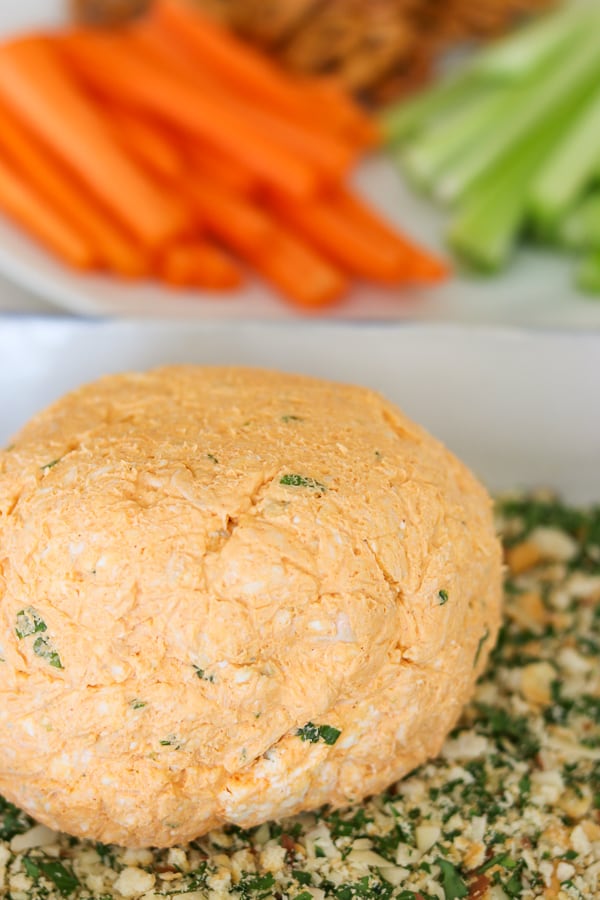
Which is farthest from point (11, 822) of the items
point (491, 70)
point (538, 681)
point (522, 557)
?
point (491, 70)

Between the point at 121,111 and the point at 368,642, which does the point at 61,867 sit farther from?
the point at 121,111

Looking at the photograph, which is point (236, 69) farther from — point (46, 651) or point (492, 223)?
point (46, 651)

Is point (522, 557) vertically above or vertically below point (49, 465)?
below

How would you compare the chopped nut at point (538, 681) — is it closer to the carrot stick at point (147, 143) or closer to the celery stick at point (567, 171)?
the celery stick at point (567, 171)

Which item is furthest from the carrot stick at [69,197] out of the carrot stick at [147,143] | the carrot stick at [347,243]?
the carrot stick at [347,243]

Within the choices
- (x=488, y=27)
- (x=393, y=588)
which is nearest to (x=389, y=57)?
(x=488, y=27)

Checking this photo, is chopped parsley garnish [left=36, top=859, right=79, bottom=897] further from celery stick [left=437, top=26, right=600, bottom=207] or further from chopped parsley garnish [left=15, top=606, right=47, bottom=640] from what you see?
celery stick [left=437, top=26, right=600, bottom=207]
